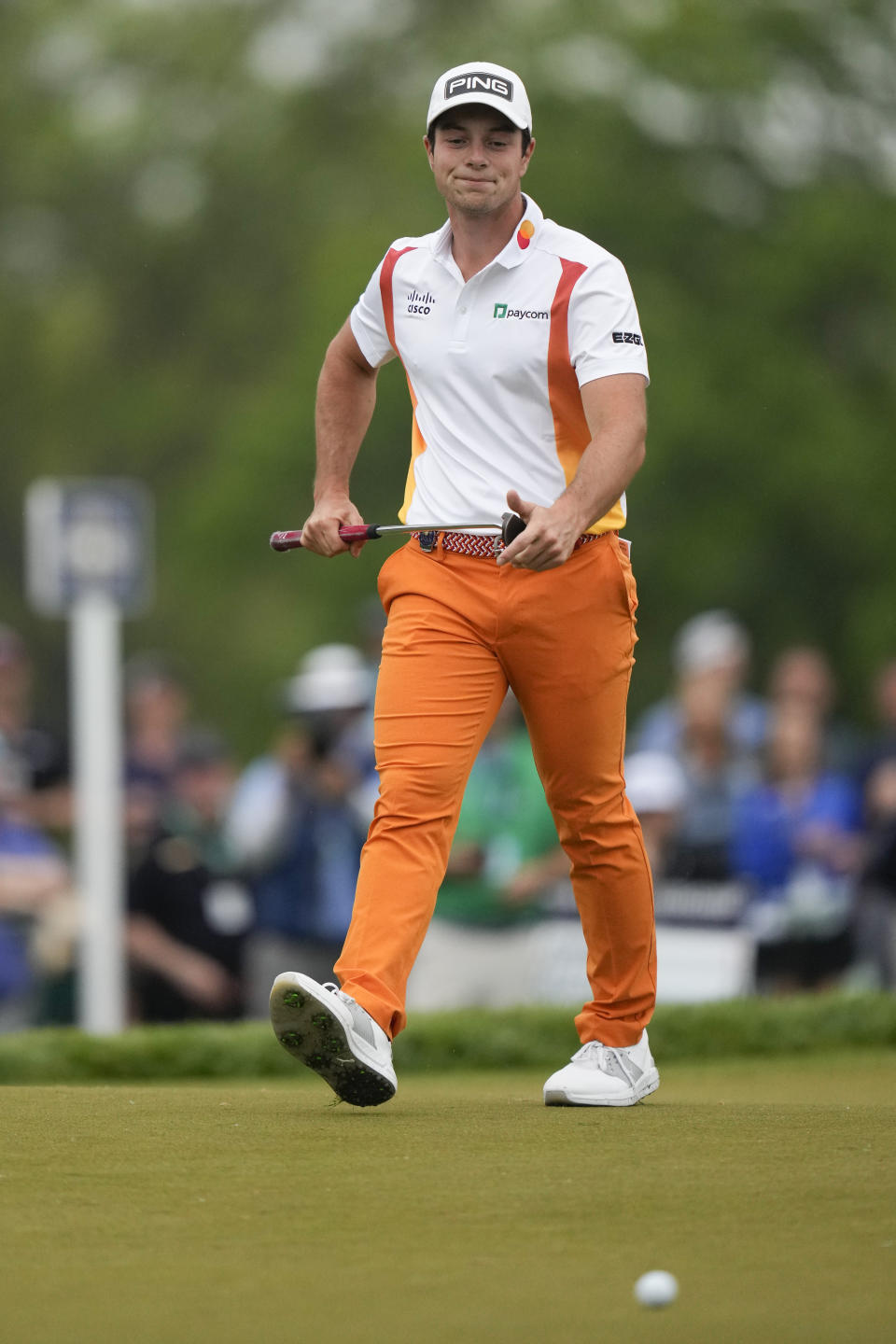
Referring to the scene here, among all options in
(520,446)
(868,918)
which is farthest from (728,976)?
(520,446)

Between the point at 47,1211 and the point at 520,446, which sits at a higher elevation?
the point at 520,446

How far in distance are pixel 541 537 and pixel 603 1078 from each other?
1442 millimetres

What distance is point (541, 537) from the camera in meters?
5.10

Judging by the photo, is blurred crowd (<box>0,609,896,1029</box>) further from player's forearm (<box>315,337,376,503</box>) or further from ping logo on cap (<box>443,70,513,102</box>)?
ping logo on cap (<box>443,70,513,102</box>)

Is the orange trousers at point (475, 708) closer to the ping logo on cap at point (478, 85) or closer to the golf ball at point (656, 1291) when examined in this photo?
the ping logo on cap at point (478, 85)

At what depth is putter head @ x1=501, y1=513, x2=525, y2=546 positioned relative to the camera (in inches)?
204

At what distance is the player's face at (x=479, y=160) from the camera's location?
5.46 meters

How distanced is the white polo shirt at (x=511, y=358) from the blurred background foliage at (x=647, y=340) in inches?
736

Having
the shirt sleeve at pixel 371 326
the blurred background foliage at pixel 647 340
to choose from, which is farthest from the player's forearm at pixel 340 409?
the blurred background foliage at pixel 647 340

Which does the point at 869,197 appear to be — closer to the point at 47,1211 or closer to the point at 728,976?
the point at 728,976

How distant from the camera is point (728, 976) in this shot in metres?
10.8

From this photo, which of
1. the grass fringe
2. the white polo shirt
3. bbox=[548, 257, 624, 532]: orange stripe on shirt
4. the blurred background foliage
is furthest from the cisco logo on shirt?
the blurred background foliage

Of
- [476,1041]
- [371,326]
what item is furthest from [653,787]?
[371,326]

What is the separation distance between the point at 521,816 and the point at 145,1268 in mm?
7064
